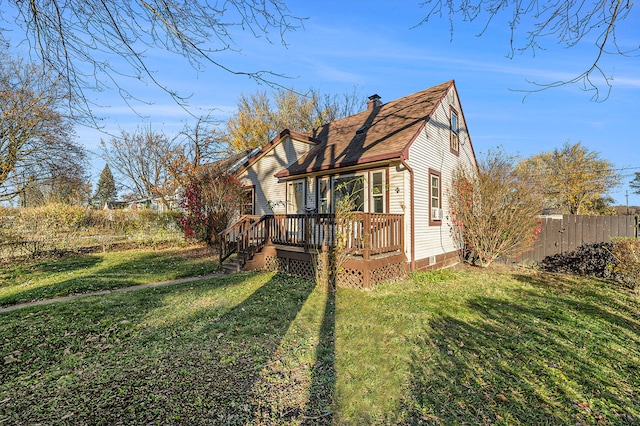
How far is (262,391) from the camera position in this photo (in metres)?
2.85

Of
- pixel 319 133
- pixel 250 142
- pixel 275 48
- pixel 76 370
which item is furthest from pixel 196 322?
pixel 250 142

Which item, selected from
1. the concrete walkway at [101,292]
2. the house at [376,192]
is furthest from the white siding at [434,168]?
the concrete walkway at [101,292]

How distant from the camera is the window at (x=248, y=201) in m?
14.4

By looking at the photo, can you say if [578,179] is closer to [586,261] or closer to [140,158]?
[586,261]

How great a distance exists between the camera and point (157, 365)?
11.0 feet

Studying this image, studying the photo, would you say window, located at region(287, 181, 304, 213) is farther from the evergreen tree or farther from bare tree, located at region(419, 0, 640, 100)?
the evergreen tree

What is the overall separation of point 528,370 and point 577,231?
30.6 ft

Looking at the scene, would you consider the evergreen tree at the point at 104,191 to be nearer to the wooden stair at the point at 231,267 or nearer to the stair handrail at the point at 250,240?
the wooden stair at the point at 231,267

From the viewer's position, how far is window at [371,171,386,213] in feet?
29.2

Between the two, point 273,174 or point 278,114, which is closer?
point 273,174

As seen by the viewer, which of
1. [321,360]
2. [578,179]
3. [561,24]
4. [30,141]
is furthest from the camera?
[578,179]

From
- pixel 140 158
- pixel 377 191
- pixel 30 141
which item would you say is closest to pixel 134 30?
pixel 377 191

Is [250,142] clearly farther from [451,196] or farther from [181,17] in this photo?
[181,17]

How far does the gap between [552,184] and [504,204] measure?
27923mm
